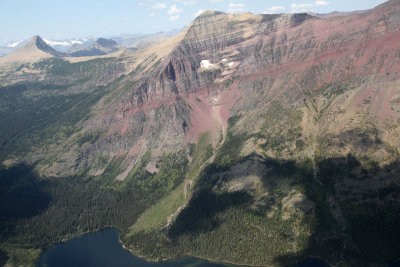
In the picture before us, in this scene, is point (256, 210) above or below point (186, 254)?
above

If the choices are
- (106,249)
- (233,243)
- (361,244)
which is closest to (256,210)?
(233,243)

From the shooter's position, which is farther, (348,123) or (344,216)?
(348,123)

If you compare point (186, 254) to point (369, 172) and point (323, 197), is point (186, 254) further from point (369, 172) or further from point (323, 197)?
point (369, 172)

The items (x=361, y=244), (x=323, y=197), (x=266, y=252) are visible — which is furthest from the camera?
(x=323, y=197)

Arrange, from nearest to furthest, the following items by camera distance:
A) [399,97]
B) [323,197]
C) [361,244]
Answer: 1. [361,244]
2. [323,197]
3. [399,97]

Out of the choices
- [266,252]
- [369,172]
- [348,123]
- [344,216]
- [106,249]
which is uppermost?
[348,123]

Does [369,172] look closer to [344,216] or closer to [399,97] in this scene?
[344,216]

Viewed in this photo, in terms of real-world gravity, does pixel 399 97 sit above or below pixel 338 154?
above

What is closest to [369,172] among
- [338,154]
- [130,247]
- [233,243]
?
[338,154]

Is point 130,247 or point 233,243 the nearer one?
point 233,243
